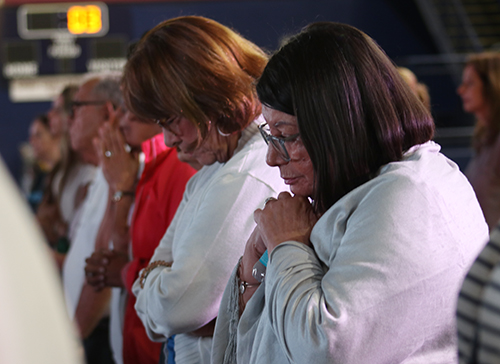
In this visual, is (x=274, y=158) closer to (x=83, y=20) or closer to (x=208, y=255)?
(x=208, y=255)

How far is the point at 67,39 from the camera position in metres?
6.38

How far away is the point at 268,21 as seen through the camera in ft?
24.9

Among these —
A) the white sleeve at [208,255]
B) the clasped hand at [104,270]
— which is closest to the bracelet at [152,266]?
the white sleeve at [208,255]

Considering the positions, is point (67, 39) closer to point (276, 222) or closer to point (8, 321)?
point (276, 222)

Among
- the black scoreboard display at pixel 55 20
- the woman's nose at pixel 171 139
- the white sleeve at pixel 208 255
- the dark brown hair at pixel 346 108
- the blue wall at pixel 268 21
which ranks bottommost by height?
the blue wall at pixel 268 21

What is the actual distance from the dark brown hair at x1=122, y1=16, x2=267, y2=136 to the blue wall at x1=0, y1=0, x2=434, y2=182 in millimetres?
5791

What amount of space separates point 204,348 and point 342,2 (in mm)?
7293

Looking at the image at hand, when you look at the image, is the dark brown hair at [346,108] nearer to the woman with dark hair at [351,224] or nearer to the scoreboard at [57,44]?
the woman with dark hair at [351,224]

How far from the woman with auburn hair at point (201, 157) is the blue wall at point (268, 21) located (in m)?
5.81

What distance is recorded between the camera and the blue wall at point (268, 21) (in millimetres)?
7234

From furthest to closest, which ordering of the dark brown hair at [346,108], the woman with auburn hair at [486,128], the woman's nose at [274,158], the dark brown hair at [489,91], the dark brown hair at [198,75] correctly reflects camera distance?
1. the dark brown hair at [489,91]
2. the woman with auburn hair at [486,128]
3. the dark brown hair at [198,75]
4. the woman's nose at [274,158]
5. the dark brown hair at [346,108]

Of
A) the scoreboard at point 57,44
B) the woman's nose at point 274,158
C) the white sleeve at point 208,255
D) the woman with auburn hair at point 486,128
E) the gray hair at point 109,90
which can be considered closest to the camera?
the woman's nose at point 274,158

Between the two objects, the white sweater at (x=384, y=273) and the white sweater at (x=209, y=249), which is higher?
the white sweater at (x=384, y=273)

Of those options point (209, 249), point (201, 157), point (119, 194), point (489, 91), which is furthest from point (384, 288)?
point (489, 91)
